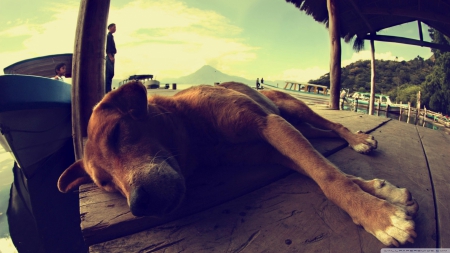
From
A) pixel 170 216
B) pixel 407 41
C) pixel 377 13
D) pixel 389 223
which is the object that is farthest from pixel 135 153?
pixel 407 41

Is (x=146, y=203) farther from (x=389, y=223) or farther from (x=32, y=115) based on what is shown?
(x=32, y=115)

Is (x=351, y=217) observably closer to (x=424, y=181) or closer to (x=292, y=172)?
(x=292, y=172)

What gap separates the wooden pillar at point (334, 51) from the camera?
786 cm

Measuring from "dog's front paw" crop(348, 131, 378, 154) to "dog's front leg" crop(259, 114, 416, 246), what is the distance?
1090 millimetres

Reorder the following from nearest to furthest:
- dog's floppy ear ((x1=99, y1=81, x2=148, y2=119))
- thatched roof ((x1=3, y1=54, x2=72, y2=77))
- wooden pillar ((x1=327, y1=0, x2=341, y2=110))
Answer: dog's floppy ear ((x1=99, y1=81, x2=148, y2=119)), wooden pillar ((x1=327, y1=0, x2=341, y2=110)), thatched roof ((x1=3, y1=54, x2=72, y2=77))

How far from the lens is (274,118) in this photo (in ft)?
6.79

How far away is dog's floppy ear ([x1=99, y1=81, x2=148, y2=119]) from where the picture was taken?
179 centimetres

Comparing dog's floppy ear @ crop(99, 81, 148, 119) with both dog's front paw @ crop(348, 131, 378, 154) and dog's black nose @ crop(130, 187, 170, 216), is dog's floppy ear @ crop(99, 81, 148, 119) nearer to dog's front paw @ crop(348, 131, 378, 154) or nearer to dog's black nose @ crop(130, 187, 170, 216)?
dog's black nose @ crop(130, 187, 170, 216)

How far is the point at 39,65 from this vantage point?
8.59 m

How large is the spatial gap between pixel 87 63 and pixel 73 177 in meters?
1.91

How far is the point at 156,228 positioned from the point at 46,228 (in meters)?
6.79

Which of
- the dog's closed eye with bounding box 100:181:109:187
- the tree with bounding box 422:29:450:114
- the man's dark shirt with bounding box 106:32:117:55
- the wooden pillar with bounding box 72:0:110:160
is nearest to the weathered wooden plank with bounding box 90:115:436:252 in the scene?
the dog's closed eye with bounding box 100:181:109:187

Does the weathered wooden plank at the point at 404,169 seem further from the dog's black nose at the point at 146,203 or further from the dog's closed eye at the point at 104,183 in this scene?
the dog's closed eye at the point at 104,183

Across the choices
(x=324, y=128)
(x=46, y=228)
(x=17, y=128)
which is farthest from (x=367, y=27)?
(x=46, y=228)
